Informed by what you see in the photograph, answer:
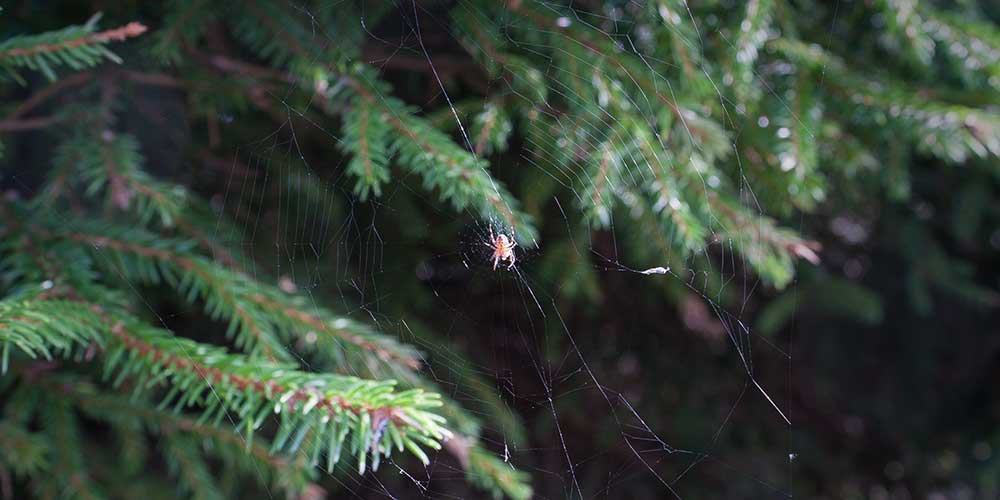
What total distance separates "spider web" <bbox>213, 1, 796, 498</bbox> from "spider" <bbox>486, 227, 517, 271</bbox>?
0.04 m

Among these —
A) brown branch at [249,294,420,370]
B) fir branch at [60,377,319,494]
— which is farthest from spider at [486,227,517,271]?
fir branch at [60,377,319,494]

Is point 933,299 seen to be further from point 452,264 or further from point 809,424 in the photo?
point 452,264

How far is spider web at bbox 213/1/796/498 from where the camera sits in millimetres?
1672

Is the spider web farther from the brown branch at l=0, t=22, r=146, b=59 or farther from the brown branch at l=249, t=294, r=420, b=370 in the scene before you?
the brown branch at l=0, t=22, r=146, b=59

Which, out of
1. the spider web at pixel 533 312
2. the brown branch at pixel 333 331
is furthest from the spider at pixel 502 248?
the brown branch at pixel 333 331

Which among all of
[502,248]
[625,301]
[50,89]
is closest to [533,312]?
[625,301]

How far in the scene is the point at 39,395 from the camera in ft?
4.81

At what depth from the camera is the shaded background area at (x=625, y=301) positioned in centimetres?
Answer: 170

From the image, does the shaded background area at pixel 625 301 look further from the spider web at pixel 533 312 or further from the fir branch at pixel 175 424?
the fir branch at pixel 175 424

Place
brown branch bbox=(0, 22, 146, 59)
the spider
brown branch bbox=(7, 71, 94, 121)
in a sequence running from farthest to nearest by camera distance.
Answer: the spider
brown branch bbox=(7, 71, 94, 121)
brown branch bbox=(0, 22, 146, 59)

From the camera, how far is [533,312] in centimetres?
228

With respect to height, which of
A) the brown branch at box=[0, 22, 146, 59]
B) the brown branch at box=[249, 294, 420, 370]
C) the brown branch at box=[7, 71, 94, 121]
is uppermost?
the brown branch at box=[0, 22, 146, 59]

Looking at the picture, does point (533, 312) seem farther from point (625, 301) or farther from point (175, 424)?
point (175, 424)

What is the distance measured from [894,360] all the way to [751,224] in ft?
6.53
